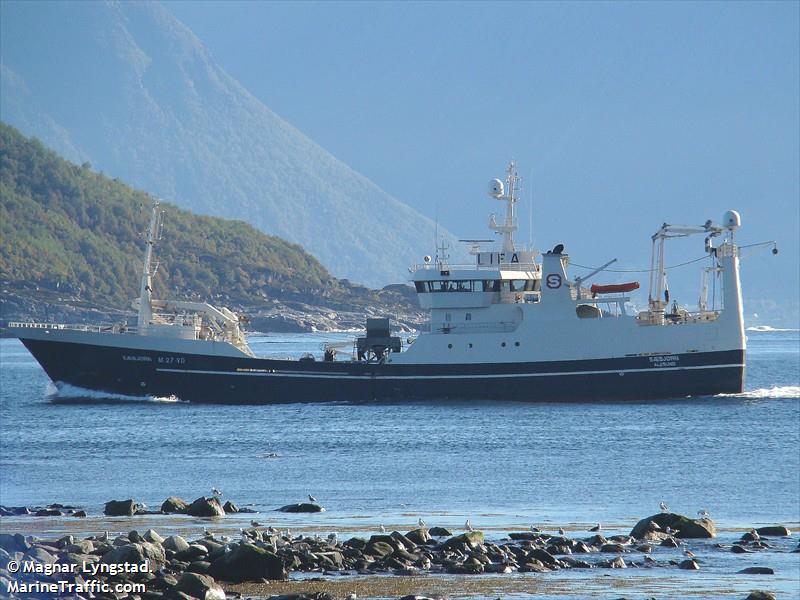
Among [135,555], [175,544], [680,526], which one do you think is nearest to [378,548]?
[175,544]

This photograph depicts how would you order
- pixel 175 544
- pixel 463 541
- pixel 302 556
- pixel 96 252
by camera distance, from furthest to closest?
pixel 96 252
pixel 463 541
pixel 302 556
pixel 175 544

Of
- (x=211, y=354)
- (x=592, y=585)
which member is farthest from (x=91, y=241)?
(x=592, y=585)

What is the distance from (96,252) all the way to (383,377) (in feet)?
457

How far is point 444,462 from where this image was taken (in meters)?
35.8

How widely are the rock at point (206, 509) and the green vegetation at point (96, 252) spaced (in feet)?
462

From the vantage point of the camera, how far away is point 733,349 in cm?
4947

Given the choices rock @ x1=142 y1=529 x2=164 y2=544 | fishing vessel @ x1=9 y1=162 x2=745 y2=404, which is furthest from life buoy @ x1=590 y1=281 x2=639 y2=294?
rock @ x1=142 y1=529 x2=164 y2=544

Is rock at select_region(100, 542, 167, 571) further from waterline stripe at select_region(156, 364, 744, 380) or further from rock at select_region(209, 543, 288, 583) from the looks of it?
waterline stripe at select_region(156, 364, 744, 380)

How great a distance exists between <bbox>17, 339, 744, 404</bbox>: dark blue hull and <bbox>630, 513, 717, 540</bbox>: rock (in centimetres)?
2374

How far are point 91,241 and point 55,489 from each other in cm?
15746

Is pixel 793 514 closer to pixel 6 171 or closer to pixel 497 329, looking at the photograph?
pixel 497 329

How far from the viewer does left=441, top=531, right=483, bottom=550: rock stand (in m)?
23.0

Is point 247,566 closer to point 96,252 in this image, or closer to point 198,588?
point 198,588

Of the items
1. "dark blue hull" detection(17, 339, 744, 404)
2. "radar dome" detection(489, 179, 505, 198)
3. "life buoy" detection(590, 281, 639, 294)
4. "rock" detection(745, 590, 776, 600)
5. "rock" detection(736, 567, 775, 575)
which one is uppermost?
"radar dome" detection(489, 179, 505, 198)
